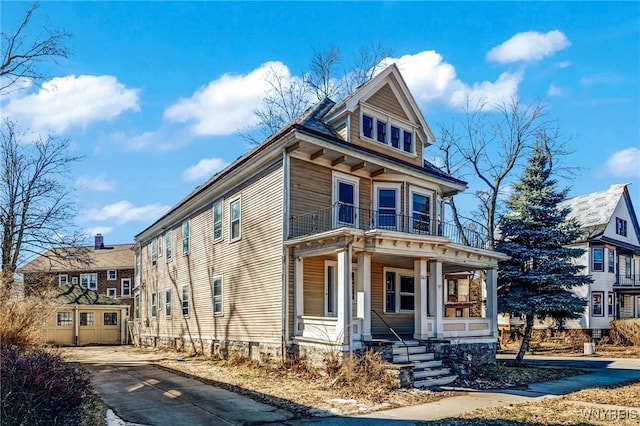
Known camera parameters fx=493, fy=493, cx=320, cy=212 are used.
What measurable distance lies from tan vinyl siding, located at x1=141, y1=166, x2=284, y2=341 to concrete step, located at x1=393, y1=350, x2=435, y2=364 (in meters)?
3.79

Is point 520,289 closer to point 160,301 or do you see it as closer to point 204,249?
point 204,249

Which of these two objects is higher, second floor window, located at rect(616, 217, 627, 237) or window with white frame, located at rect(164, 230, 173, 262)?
second floor window, located at rect(616, 217, 627, 237)

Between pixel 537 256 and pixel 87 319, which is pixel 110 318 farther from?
pixel 537 256

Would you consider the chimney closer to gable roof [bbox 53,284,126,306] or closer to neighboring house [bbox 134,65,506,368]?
gable roof [bbox 53,284,126,306]

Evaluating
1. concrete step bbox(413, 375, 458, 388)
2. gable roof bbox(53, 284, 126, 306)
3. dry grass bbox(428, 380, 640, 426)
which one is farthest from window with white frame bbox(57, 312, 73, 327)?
dry grass bbox(428, 380, 640, 426)

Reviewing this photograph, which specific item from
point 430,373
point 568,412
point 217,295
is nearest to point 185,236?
point 217,295

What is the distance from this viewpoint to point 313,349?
14.1m

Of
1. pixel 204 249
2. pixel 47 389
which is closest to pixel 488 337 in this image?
pixel 204 249

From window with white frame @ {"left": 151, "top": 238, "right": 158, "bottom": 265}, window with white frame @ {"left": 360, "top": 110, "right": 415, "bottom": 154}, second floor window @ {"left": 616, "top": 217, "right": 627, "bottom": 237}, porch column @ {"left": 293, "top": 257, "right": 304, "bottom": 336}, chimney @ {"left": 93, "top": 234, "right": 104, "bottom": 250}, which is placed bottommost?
porch column @ {"left": 293, "top": 257, "right": 304, "bottom": 336}

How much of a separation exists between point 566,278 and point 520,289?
1748 mm

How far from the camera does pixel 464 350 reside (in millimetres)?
16578

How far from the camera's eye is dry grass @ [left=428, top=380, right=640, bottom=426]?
9203 millimetres

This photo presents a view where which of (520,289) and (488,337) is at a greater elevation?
Result: (520,289)

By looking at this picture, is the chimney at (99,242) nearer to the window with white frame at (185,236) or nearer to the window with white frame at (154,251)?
the window with white frame at (154,251)
